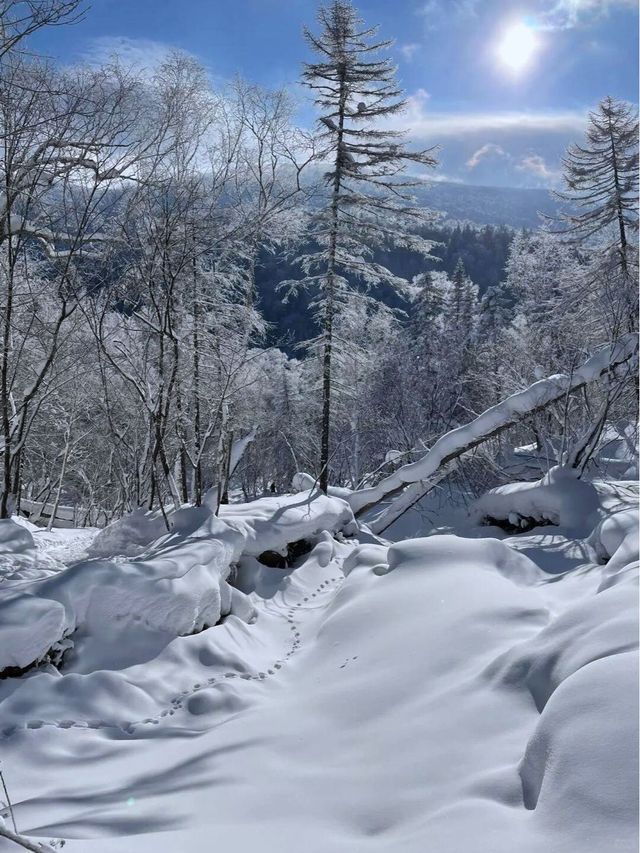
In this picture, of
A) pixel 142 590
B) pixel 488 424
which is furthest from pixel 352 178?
pixel 142 590

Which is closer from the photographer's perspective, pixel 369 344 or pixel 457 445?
pixel 457 445

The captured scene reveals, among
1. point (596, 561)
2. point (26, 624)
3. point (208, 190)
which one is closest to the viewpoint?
point (26, 624)

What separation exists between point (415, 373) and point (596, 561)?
58.7 ft

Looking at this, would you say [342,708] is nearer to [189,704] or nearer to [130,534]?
[189,704]

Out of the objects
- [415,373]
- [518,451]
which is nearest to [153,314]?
[518,451]

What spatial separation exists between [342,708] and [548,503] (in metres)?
6.82

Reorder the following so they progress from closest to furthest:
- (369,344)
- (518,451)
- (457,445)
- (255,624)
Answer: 1. (255,624)
2. (457,445)
3. (518,451)
4. (369,344)

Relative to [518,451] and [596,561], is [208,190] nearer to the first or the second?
[596,561]

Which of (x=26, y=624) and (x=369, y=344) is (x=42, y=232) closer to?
(x=26, y=624)

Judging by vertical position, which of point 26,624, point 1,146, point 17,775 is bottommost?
point 17,775

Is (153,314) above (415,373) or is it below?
above

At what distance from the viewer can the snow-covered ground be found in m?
2.02

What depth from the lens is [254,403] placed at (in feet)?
69.0

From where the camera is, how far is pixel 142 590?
480 cm
